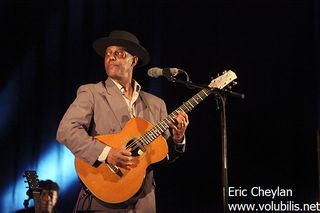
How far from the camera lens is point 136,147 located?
3293 millimetres

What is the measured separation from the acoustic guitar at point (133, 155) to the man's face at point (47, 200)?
1.04ft

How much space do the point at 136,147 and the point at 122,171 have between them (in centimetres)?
20

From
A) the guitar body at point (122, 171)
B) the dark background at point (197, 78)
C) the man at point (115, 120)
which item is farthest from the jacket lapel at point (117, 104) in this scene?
the dark background at point (197, 78)

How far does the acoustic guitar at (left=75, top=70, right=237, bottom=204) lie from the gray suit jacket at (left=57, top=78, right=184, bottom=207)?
0.30 feet

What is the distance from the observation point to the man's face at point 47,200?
10.6 ft

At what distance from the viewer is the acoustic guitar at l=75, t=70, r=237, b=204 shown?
317 centimetres

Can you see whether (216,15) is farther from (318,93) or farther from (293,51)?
(318,93)

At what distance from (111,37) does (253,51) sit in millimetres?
1906

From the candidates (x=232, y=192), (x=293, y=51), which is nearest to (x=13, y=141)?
(x=232, y=192)

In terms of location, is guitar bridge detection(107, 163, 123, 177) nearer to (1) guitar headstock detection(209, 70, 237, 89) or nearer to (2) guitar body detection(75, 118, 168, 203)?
(2) guitar body detection(75, 118, 168, 203)

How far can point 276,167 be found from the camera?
4789mm

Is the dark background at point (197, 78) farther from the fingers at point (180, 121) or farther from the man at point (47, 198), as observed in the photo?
the fingers at point (180, 121)

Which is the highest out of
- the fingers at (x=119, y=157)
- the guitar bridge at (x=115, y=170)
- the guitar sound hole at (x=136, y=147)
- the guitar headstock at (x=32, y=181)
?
the guitar sound hole at (x=136, y=147)

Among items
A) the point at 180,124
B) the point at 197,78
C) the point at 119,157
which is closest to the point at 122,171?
the point at 119,157
